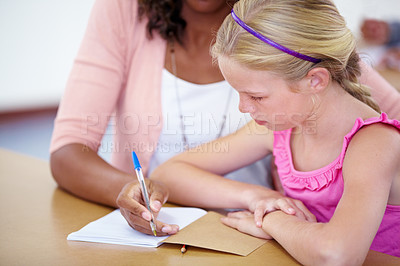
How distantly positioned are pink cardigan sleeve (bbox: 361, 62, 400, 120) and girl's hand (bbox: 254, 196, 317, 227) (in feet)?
1.49

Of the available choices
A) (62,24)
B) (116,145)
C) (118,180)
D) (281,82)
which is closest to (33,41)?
(62,24)

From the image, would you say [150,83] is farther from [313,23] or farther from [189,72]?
[313,23]

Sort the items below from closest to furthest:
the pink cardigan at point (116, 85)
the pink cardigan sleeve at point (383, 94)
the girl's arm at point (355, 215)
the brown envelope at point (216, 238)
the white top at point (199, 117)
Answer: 1. the girl's arm at point (355, 215)
2. the brown envelope at point (216, 238)
3. the pink cardigan sleeve at point (383, 94)
4. the pink cardigan at point (116, 85)
5. the white top at point (199, 117)

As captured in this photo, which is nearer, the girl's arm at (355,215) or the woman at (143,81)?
the girl's arm at (355,215)

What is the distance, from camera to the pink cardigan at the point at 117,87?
1.52 m

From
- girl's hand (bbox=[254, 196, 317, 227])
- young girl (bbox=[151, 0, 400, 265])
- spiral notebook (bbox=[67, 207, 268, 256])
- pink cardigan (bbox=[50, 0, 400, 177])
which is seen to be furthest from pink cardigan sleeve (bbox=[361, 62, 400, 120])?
spiral notebook (bbox=[67, 207, 268, 256])

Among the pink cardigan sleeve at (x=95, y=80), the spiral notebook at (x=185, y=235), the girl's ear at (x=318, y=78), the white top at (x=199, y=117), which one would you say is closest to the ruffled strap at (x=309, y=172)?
the girl's ear at (x=318, y=78)

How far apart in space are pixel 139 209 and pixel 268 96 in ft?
1.26

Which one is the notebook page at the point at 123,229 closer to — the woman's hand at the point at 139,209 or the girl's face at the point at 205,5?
the woman's hand at the point at 139,209

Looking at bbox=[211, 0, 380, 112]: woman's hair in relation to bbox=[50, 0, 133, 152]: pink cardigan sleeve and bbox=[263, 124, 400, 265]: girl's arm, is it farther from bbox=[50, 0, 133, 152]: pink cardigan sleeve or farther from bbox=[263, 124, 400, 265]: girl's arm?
bbox=[50, 0, 133, 152]: pink cardigan sleeve

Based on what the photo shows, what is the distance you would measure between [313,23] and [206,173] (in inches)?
20.4

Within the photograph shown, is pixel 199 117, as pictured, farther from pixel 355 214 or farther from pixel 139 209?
pixel 355 214

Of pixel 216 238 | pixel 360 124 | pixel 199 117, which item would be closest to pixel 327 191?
pixel 360 124

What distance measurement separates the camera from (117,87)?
5.30ft
